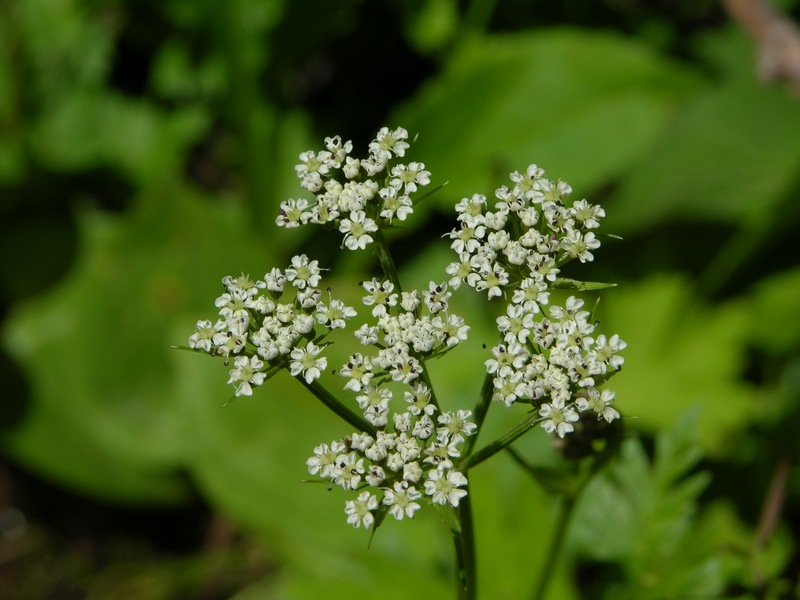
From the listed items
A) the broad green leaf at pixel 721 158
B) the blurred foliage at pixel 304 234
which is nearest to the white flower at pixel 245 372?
the blurred foliage at pixel 304 234

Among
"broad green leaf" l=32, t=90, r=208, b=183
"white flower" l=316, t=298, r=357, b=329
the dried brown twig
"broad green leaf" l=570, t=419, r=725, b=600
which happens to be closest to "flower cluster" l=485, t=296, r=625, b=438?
"white flower" l=316, t=298, r=357, b=329

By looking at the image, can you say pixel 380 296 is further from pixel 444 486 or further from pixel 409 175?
pixel 444 486

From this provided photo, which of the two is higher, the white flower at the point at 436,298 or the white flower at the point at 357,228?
the white flower at the point at 357,228

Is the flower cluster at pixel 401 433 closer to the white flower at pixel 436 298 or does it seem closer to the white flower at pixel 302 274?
the white flower at pixel 436 298

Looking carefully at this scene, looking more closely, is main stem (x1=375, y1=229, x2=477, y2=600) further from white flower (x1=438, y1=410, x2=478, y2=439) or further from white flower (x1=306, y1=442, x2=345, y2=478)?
white flower (x1=306, y1=442, x2=345, y2=478)

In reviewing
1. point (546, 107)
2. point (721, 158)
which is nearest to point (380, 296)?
point (546, 107)
